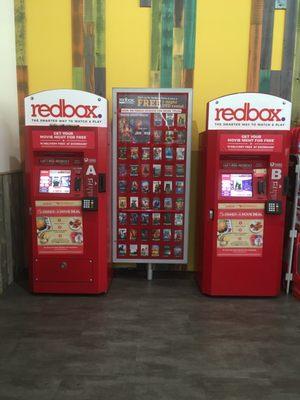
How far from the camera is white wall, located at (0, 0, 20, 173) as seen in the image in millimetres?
3759

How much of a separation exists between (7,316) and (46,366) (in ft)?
3.11

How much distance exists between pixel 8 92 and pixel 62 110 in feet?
3.19

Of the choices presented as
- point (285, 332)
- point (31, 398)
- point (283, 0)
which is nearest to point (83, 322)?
point (31, 398)

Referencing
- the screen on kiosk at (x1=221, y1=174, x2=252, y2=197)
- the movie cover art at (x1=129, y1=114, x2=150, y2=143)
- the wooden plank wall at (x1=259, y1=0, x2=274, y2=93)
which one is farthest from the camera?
the wooden plank wall at (x1=259, y1=0, x2=274, y2=93)

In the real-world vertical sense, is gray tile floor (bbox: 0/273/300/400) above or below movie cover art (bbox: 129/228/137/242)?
below

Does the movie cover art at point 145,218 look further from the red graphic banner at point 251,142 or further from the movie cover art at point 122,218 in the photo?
the red graphic banner at point 251,142

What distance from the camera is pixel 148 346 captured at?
2.71m

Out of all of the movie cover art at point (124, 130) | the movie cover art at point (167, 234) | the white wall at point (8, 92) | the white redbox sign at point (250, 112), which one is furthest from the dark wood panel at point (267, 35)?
the white wall at point (8, 92)

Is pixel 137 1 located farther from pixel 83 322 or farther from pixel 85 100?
pixel 83 322

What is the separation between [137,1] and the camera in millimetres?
3945

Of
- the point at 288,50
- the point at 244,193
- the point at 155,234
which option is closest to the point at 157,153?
the point at 155,234

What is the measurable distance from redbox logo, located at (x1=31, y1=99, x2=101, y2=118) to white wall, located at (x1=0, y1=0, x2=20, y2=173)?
64cm

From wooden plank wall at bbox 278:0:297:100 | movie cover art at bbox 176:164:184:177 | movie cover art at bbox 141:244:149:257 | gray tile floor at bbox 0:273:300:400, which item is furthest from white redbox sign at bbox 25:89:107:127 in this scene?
wooden plank wall at bbox 278:0:297:100

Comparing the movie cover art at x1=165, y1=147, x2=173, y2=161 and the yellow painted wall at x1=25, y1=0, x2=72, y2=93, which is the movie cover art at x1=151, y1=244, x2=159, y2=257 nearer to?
the movie cover art at x1=165, y1=147, x2=173, y2=161
